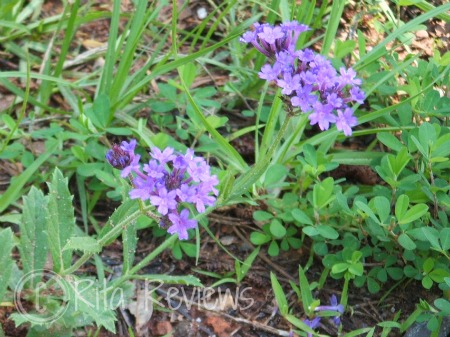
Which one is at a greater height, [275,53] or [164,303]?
[275,53]

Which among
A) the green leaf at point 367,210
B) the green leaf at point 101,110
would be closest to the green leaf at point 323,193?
the green leaf at point 367,210

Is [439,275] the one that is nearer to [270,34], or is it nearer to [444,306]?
[444,306]

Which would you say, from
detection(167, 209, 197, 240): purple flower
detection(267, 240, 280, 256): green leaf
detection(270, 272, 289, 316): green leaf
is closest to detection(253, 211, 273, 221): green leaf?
detection(267, 240, 280, 256): green leaf

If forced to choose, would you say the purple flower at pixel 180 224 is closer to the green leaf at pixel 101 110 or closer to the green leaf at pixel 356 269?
the green leaf at pixel 356 269

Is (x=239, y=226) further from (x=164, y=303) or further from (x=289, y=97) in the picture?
(x=289, y=97)

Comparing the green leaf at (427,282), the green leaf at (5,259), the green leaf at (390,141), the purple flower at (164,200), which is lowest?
the green leaf at (427,282)

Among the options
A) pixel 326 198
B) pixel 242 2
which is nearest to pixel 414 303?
pixel 326 198
